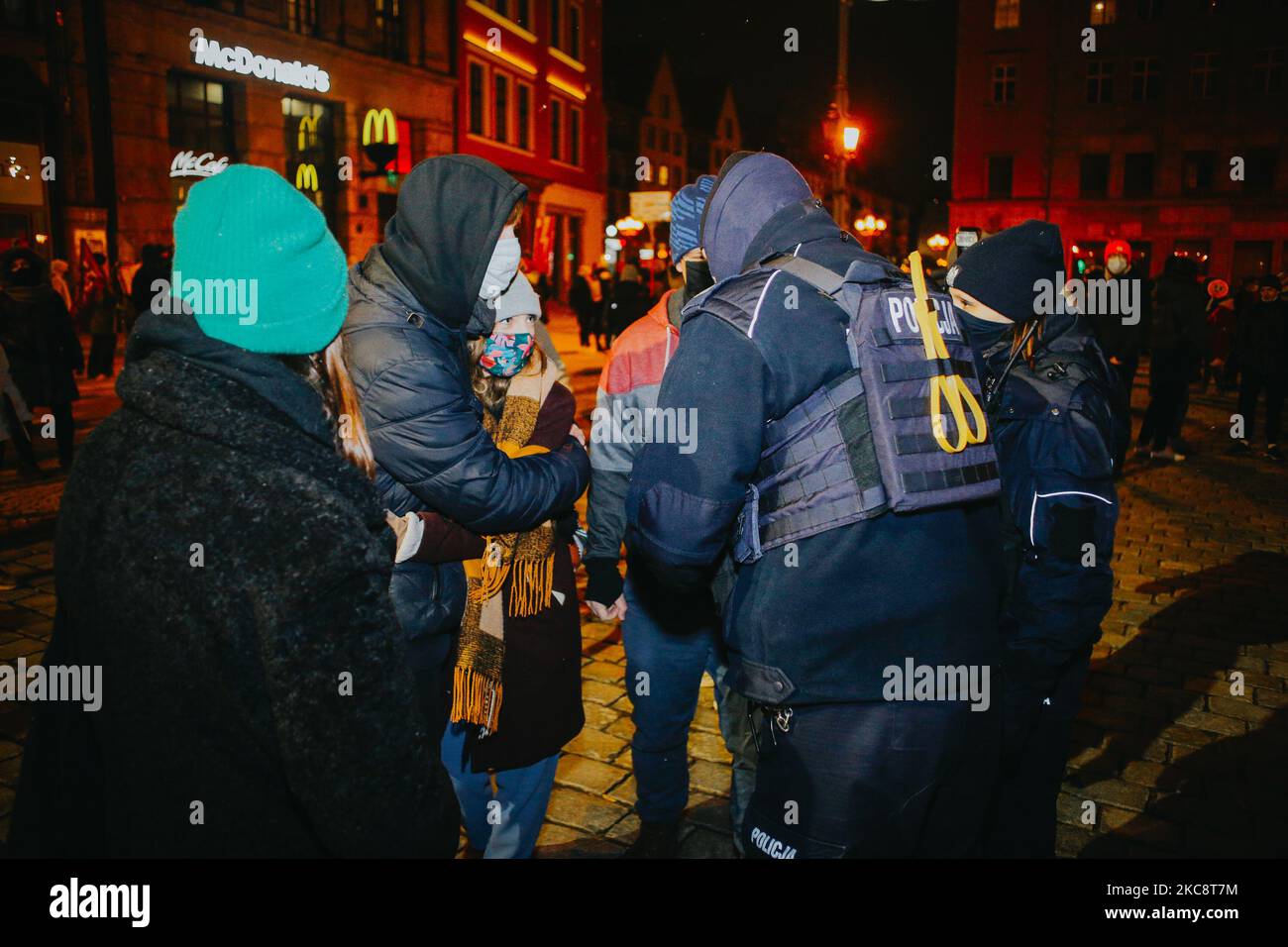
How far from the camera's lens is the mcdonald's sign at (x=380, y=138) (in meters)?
25.0

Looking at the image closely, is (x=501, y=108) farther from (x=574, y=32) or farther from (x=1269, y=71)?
(x=1269, y=71)

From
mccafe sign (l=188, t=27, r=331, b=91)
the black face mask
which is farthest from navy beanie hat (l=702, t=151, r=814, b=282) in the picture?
mccafe sign (l=188, t=27, r=331, b=91)

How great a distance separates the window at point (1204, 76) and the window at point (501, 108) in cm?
2847

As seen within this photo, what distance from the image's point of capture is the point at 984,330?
2.82 meters

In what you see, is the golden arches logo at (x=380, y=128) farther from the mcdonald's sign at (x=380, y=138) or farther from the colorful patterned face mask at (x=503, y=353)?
the colorful patterned face mask at (x=503, y=353)

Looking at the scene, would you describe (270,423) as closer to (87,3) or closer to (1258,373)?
(1258,373)

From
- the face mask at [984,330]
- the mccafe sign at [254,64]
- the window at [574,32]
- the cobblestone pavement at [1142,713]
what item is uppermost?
the window at [574,32]

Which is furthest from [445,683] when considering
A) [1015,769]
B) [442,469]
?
[1015,769]

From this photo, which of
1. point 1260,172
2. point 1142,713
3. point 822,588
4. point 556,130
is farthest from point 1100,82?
point 822,588

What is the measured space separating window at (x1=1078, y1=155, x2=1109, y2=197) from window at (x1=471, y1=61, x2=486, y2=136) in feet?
85.2

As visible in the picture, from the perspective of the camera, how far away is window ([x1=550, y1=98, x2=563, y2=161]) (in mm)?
37153

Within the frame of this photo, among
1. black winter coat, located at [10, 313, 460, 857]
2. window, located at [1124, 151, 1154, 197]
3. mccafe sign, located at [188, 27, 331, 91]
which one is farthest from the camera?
window, located at [1124, 151, 1154, 197]

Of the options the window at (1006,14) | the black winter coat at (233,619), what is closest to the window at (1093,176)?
the window at (1006,14)

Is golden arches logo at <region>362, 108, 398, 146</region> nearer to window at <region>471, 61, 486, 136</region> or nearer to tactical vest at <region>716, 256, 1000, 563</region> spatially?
window at <region>471, 61, 486, 136</region>
